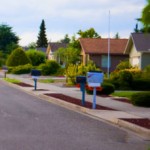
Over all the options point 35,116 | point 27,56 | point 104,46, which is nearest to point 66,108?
point 35,116

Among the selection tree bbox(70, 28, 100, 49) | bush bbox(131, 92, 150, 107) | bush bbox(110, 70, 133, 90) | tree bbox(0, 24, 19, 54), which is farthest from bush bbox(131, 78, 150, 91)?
tree bbox(0, 24, 19, 54)

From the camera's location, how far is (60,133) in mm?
12852

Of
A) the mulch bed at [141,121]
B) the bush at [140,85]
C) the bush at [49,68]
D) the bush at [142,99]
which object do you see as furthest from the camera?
the bush at [49,68]

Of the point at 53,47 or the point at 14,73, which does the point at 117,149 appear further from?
the point at 53,47

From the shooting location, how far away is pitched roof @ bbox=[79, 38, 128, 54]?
66.5m

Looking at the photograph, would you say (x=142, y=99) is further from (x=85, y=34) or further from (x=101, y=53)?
(x=85, y=34)

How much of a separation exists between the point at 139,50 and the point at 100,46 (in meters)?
16.3

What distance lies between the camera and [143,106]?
826 inches

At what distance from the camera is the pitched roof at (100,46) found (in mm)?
66463

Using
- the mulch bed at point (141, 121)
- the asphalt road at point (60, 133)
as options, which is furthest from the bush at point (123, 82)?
the mulch bed at point (141, 121)

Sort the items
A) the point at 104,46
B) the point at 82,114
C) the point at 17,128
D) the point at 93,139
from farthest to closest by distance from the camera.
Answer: the point at 104,46 < the point at 82,114 < the point at 17,128 < the point at 93,139

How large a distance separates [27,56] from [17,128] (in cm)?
6903

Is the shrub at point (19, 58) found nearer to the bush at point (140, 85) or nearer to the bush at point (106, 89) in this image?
the bush at point (140, 85)

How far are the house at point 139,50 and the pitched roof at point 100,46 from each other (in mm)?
11044
